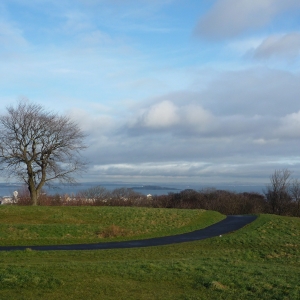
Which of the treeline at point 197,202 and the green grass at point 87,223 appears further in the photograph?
the treeline at point 197,202

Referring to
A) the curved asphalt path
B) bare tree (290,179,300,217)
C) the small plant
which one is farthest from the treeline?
the small plant

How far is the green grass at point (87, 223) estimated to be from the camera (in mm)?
22562

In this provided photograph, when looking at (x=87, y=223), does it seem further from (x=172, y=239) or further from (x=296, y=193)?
(x=296, y=193)

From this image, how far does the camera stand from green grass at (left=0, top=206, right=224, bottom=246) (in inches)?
888

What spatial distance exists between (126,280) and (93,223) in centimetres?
1777

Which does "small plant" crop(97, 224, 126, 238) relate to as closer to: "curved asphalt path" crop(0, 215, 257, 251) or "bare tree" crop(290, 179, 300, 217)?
"curved asphalt path" crop(0, 215, 257, 251)

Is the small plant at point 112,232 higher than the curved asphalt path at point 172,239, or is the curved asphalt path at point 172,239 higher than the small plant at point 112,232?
the small plant at point 112,232

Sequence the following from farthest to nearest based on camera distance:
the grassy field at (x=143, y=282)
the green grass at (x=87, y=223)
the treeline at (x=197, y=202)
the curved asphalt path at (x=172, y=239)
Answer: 1. the treeline at (x=197, y=202)
2. the green grass at (x=87, y=223)
3. the curved asphalt path at (x=172, y=239)
4. the grassy field at (x=143, y=282)

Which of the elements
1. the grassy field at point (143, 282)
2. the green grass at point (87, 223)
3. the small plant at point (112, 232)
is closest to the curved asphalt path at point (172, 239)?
the green grass at point (87, 223)

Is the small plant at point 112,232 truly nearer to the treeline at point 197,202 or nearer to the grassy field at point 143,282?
the grassy field at point 143,282

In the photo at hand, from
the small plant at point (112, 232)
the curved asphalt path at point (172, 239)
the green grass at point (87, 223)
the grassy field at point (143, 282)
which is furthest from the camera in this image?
the small plant at point (112, 232)

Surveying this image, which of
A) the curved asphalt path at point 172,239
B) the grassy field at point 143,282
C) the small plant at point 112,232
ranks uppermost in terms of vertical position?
the grassy field at point 143,282

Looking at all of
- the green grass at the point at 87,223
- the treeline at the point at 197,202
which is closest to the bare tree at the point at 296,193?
the treeline at the point at 197,202

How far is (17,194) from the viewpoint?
195 feet
